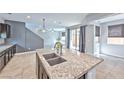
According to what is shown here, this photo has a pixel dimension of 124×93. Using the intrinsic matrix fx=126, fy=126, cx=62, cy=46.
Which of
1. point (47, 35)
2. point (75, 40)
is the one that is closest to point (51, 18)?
point (47, 35)

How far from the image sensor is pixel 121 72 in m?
1.93

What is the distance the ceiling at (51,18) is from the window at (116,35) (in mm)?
711

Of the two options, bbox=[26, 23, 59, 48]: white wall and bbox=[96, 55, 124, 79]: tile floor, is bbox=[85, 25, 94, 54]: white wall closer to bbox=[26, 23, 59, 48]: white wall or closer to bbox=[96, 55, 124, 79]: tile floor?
bbox=[96, 55, 124, 79]: tile floor

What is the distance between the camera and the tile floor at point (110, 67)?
6.18ft

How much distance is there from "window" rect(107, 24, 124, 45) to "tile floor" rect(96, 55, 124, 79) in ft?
1.28

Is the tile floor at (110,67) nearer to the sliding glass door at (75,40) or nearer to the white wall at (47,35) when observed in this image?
the sliding glass door at (75,40)

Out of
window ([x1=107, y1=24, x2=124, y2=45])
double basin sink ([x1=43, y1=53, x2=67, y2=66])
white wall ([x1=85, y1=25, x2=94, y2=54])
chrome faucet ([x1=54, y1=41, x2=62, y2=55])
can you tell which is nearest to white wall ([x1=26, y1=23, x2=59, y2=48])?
chrome faucet ([x1=54, y1=41, x2=62, y2=55])

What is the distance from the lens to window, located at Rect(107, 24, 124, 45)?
7.58 ft

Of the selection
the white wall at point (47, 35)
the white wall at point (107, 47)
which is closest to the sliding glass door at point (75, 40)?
→ the white wall at point (47, 35)

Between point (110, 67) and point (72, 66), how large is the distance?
716mm

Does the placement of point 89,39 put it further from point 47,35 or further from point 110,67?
point 47,35

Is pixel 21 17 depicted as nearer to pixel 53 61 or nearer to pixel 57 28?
pixel 57 28
